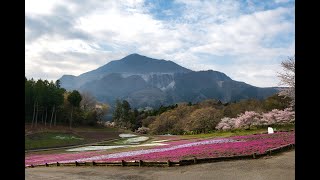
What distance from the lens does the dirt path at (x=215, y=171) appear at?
57.9 ft

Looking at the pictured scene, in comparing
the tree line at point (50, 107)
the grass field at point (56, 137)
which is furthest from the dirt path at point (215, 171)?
the tree line at point (50, 107)

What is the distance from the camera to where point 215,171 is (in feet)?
63.1

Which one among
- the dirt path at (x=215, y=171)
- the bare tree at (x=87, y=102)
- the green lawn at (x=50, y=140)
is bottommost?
the green lawn at (x=50, y=140)

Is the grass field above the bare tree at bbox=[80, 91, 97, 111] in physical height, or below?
below

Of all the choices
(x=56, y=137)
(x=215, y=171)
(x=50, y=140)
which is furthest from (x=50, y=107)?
(x=215, y=171)

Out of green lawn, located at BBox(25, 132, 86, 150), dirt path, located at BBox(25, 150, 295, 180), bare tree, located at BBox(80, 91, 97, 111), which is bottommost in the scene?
green lawn, located at BBox(25, 132, 86, 150)

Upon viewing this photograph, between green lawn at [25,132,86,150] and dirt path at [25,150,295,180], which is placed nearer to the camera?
dirt path at [25,150,295,180]

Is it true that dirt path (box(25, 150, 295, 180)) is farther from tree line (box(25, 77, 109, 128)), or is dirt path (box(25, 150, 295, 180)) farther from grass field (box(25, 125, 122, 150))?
tree line (box(25, 77, 109, 128))

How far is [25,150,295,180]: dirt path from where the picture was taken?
17.6 metres

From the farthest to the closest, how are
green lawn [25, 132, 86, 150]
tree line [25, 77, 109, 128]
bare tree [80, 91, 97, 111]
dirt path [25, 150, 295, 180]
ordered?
bare tree [80, 91, 97, 111], tree line [25, 77, 109, 128], green lawn [25, 132, 86, 150], dirt path [25, 150, 295, 180]

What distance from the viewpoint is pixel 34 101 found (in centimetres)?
8888

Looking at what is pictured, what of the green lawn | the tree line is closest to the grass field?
the green lawn

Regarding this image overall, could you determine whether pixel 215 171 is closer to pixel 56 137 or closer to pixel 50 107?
pixel 56 137

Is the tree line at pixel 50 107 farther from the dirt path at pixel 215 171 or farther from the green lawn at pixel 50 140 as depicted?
the dirt path at pixel 215 171
